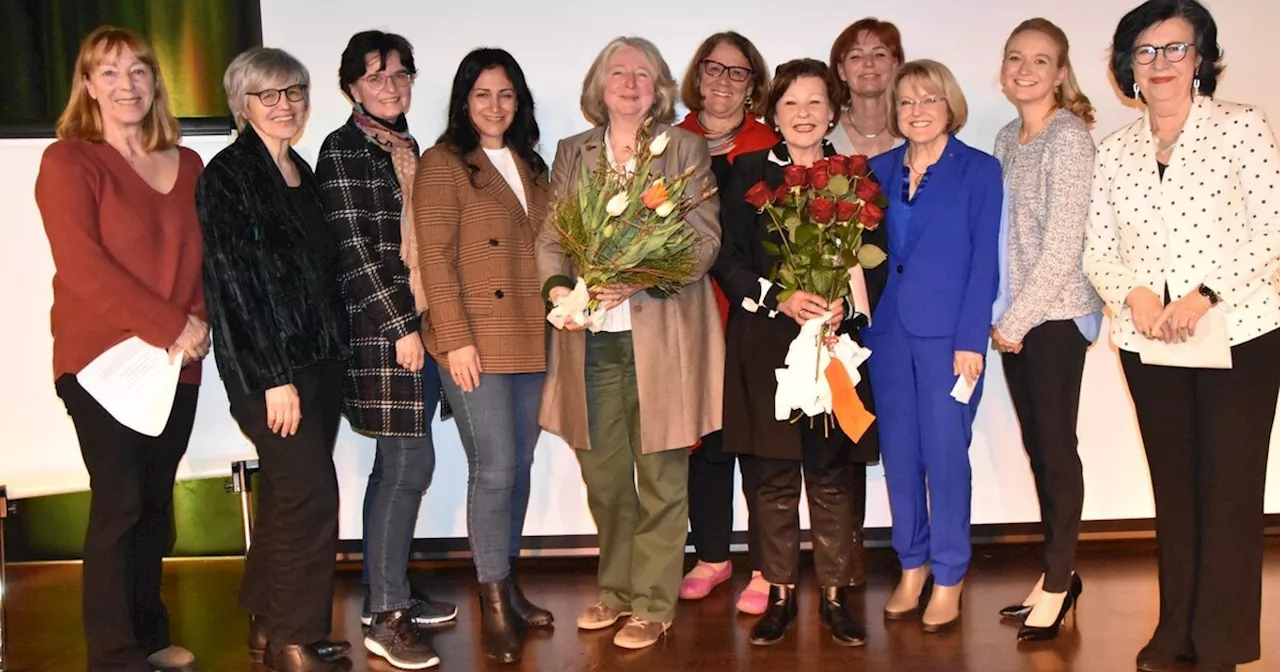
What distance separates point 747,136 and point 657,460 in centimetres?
118

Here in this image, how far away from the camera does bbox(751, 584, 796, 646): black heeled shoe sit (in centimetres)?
328

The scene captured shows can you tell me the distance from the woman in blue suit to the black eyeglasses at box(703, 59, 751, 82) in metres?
0.60

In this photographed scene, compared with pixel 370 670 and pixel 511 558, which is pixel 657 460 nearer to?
pixel 511 558

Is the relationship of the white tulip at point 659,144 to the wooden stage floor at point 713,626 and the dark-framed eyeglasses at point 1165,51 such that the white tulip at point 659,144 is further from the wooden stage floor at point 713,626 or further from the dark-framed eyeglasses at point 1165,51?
the wooden stage floor at point 713,626

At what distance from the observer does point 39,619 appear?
3.78 metres

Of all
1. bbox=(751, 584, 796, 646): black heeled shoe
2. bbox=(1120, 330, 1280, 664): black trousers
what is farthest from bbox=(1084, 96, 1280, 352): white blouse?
bbox=(751, 584, 796, 646): black heeled shoe

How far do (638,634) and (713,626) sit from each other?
32 cm

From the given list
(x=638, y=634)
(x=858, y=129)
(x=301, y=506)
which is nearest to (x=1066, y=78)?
(x=858, y=129)

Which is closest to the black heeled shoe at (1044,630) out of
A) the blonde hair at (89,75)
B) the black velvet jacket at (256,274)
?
the black velvet jacket at (256,274)

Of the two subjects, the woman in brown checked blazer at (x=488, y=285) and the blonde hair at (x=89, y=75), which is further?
the woman in brown checked blazer at (x=488, y=285)

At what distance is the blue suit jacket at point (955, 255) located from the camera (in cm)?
321

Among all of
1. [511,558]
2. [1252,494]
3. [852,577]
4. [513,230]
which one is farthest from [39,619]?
[1252,494]

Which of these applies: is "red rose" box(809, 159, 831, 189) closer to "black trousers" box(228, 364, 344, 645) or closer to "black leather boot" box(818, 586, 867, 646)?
"black leather boot" box(818, 586, 867, 646)

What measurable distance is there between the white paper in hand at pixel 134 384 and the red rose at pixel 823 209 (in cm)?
181
